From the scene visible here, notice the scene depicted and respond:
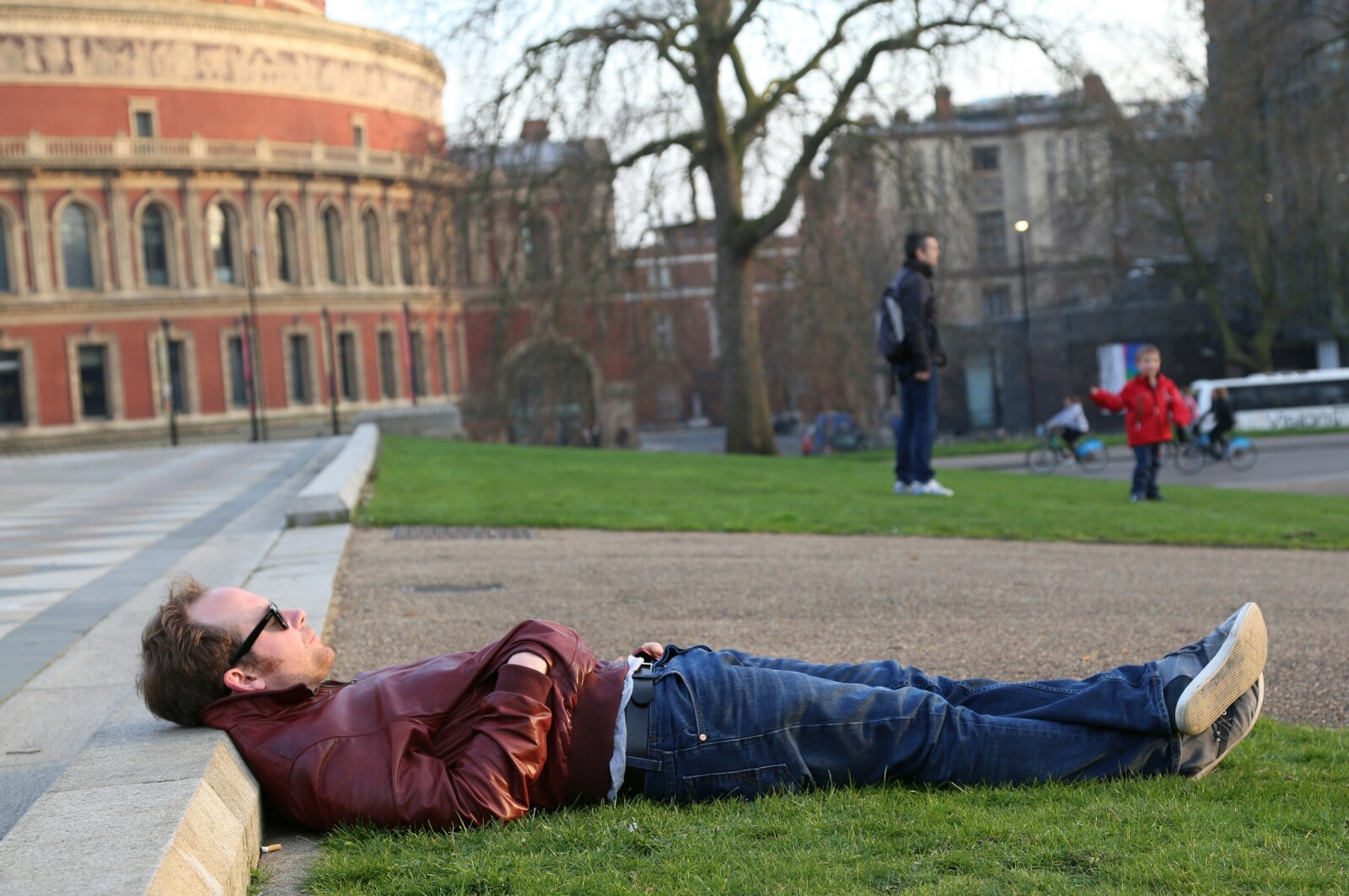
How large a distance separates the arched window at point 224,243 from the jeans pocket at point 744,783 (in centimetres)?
5841

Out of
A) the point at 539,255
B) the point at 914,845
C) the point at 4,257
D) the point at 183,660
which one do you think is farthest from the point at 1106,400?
the point at 4,257

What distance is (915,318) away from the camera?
1241 centimetres

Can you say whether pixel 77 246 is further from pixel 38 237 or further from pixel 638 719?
pixel 638 719

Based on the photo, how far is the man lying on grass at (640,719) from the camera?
3.44 metres

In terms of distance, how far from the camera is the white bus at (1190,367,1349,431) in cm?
3921

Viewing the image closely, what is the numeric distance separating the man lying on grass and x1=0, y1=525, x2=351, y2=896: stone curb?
0.15 meters

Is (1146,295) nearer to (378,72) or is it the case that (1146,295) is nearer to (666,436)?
(666,436)

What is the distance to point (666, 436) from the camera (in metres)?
71.4

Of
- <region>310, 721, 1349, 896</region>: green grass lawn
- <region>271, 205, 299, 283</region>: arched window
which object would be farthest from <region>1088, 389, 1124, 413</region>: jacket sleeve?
<region>271, 205, 299, 283</region>: arched window

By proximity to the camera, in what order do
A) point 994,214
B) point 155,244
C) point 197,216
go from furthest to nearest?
1. point 994,214
2. point 155,244
3. point 197,216

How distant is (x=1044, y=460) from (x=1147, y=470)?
52.7 feet

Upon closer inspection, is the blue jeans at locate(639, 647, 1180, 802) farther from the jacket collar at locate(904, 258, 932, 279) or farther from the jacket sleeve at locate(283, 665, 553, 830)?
the jacket collar at locate(904, 258, 932, 279)

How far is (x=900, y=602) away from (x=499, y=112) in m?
17.9

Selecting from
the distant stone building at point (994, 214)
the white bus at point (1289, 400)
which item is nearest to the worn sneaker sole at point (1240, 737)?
the distant stone building at point (994, 214)
